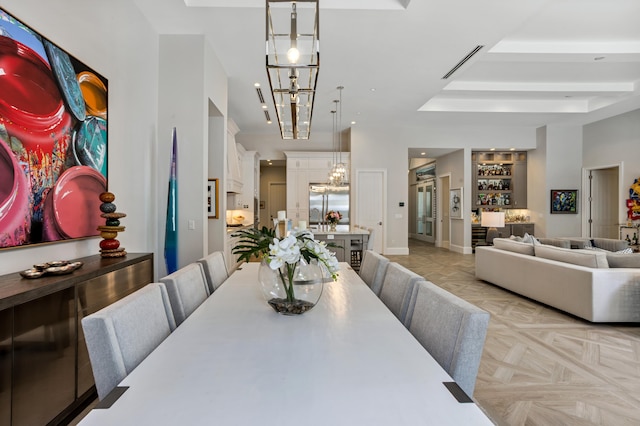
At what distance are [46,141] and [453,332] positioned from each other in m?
2.53

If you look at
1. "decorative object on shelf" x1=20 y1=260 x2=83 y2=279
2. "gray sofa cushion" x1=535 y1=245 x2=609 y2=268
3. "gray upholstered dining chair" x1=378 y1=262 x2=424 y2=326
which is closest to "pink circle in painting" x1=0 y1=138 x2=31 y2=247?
"decorative object on shelf" x1=20 y1=260 x2=83 y2=279

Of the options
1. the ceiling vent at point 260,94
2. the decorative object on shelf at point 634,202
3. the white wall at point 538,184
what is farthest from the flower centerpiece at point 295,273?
the white wall at point 538,184

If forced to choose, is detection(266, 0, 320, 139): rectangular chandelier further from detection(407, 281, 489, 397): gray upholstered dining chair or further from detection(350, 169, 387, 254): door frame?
detection(350, 169, 387, 254): door frame

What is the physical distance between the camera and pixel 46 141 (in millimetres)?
2082

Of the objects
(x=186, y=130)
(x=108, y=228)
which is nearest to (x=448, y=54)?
(x=186, y=130)

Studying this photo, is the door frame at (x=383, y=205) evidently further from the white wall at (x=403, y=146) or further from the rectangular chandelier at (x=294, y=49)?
the rectangular chandelier at (x=294, y=49)

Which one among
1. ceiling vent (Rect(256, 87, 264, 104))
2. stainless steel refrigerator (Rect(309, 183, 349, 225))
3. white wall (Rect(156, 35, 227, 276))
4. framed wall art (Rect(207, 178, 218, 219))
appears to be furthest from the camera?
stainless steel refrigerator (Rect(309, 183, 349, 225))

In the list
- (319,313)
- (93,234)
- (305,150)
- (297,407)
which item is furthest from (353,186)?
(297,407)

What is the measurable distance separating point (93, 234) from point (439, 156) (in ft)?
31.7

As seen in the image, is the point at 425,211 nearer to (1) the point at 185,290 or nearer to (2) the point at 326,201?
(2) the point at 326,201

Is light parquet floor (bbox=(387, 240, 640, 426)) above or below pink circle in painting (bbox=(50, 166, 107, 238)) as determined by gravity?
below

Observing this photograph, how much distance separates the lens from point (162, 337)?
137 centimetres

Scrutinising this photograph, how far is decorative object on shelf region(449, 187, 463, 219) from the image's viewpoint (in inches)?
352

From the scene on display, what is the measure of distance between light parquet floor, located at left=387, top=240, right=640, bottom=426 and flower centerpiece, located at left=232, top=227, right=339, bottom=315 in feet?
4.18
